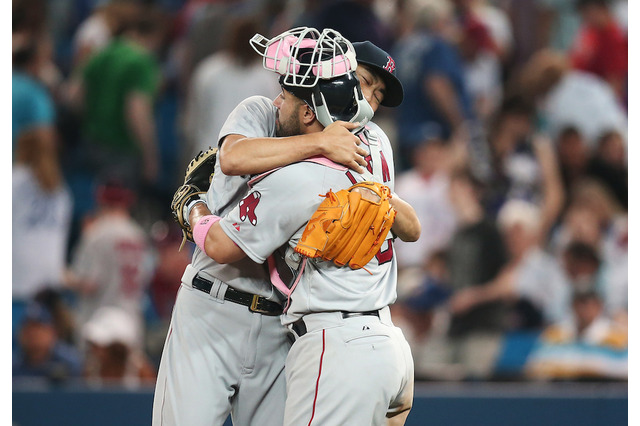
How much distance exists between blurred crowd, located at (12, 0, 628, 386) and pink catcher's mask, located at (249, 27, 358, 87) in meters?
3.52

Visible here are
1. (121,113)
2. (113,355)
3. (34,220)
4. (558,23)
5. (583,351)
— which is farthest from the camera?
(558,23)

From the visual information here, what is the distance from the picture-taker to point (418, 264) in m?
7.22

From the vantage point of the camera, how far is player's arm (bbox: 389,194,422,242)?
3.15 m

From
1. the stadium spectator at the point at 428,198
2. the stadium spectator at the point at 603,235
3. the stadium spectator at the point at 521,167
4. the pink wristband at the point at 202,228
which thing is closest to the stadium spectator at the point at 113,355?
the stadium spectator at the point at 428,198

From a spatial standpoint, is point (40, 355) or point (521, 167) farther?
point (521, 167)

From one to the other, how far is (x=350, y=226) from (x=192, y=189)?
804 millimetres

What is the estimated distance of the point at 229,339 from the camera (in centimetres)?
336

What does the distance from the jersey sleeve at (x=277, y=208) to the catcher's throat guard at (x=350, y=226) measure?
2.6 inches

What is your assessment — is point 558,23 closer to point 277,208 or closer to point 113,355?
point 113,355

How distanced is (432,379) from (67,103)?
4354 millimetres

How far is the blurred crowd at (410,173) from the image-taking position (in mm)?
6535

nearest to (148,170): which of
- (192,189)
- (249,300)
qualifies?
(192,189)

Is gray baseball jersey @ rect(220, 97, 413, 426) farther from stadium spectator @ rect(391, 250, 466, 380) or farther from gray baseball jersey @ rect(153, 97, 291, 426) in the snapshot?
stadium spectator @ rect(391, 250, 466, 380)

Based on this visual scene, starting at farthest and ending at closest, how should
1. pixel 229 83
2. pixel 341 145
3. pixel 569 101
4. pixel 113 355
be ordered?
1. pixel 569 101
2. pixel 229 83
3. pixel 113 355
4. pixel 341 145
